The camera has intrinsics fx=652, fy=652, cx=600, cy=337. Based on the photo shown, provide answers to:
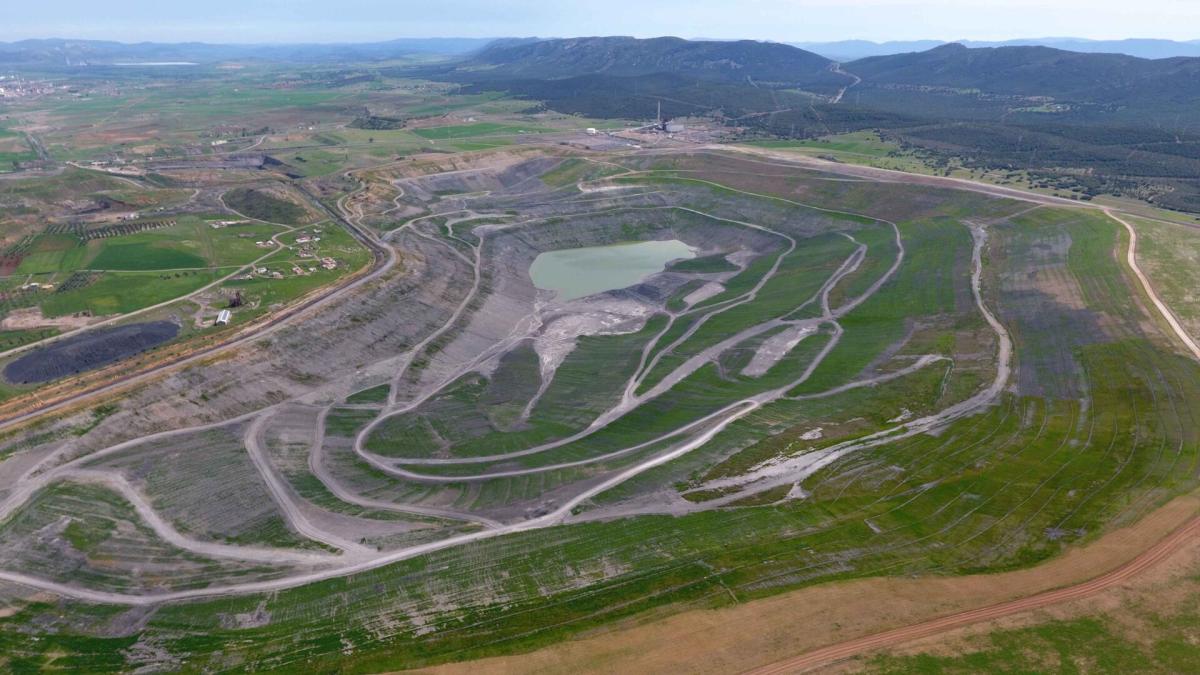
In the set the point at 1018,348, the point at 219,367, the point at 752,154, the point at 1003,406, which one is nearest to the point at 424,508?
the point at 219,367

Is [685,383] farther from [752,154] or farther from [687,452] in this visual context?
[752,154]

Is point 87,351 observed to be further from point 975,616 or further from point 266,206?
point 975,616

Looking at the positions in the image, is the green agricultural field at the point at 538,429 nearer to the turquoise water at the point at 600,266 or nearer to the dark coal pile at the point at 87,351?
the dark coal pile at the point at 87,351

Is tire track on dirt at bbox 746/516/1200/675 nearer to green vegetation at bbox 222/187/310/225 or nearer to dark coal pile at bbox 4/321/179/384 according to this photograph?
dark coal pile at bbox 4/321/179/384

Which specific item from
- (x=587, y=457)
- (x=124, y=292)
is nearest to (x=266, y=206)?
(x=124, y=292)

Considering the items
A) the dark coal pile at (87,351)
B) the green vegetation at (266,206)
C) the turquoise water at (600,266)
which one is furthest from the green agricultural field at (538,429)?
the turquoise water at (600,266)

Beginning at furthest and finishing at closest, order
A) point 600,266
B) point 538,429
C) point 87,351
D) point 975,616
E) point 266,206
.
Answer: point 266,206, point 600,266, point 87,351, point 538,429, point 975,616
